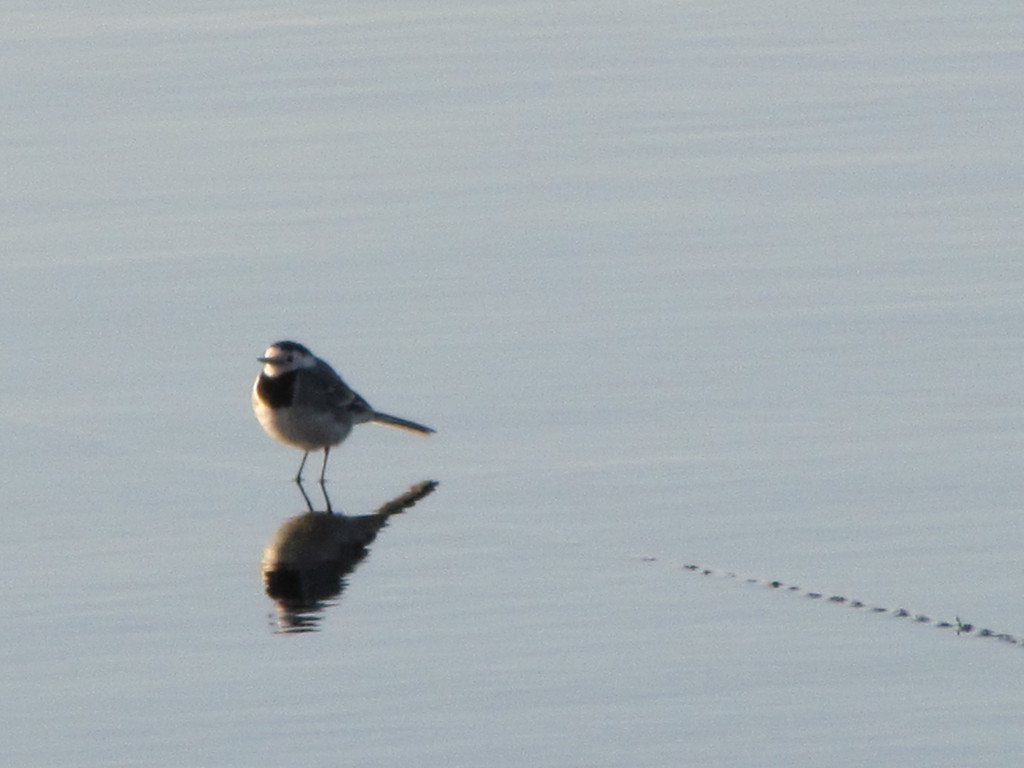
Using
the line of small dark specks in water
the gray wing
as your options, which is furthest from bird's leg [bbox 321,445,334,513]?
the line of small dark specks in water

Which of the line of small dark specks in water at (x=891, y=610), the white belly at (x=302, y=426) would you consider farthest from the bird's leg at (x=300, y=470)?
the line of small dark specks in water at (x=891, y=610)

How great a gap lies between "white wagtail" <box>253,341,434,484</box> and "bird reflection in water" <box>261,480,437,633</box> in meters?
0.55

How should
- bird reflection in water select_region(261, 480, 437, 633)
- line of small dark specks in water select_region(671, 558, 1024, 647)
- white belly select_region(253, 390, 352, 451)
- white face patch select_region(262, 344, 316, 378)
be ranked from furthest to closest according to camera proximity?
white face patch select_region(262, 344, 316, 378) → white belly select_region(253, 390, 352, 451) → bird reflection in water select_region(261, 480, 437, 633) → line of small dark specks in water select_region(671, 558, 1024, 647)

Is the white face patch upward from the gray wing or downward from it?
upward

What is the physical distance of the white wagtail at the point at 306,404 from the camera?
10.5 m

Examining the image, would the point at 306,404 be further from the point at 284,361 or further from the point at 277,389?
the point at 284,361

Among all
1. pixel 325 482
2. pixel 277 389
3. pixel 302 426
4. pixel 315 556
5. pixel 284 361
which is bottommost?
pixel 315 556

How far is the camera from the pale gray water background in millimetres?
7633

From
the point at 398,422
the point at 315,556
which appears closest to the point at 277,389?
the point at 398,422

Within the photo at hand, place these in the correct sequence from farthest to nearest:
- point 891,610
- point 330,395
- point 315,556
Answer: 1. point 330,395
2. point 315,556
3. point 891,610

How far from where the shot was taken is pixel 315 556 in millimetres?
9430

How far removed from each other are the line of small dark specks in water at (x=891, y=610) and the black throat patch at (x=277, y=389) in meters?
2.34

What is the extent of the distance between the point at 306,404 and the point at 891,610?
3.18 metres

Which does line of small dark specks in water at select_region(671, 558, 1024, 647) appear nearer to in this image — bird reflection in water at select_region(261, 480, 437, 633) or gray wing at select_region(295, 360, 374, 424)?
bird reflection in water at select_region(261, 480, 437, 633)
